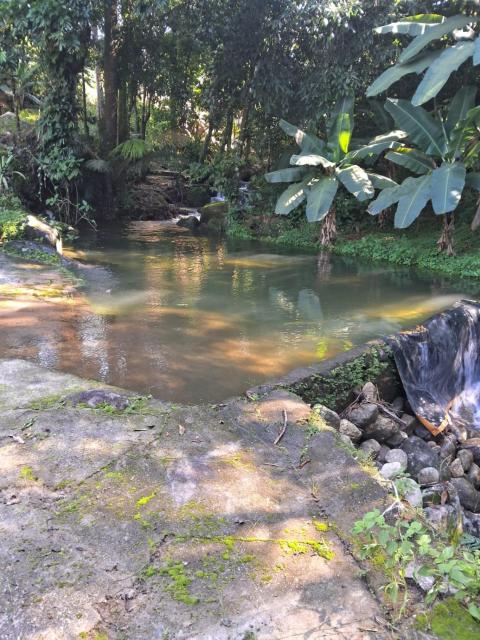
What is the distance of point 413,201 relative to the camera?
10062mm

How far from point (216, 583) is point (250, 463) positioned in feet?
3.19

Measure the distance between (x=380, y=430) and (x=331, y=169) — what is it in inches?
342

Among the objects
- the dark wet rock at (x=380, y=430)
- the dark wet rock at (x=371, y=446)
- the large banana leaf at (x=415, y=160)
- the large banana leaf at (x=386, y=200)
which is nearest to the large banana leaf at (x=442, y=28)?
the large banana leaf at (x=415, y=160)

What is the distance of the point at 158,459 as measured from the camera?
3096 mm

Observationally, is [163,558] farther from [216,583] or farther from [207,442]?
[207,442]

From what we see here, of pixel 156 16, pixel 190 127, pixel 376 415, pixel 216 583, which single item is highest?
pixel 156 16

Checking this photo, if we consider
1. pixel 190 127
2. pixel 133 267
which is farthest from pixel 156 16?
pixel 133 267

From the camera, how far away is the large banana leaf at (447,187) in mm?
9359

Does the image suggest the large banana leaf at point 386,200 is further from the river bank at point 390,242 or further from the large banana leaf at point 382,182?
the river bank at point 390,242

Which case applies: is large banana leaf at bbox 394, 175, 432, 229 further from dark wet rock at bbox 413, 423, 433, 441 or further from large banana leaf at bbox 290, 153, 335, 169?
dark wet rock at bbox 413, 423, 433, 441

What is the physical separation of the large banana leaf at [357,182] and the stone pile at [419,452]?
6801 mm

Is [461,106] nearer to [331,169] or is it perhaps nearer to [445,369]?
[331,169]

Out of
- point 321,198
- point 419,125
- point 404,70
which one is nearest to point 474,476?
point 321,198

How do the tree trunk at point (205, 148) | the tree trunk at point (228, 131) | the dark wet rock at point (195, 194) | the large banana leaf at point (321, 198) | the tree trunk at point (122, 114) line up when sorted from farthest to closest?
1. the dark wet rock at point (195, 194)
2. the tree trunk at point (205, 148)
3. the tree trunk at point (122, 114)
4. the tree trunk at point (228, 131)
5. the large banana leaf at point (321, 198)
